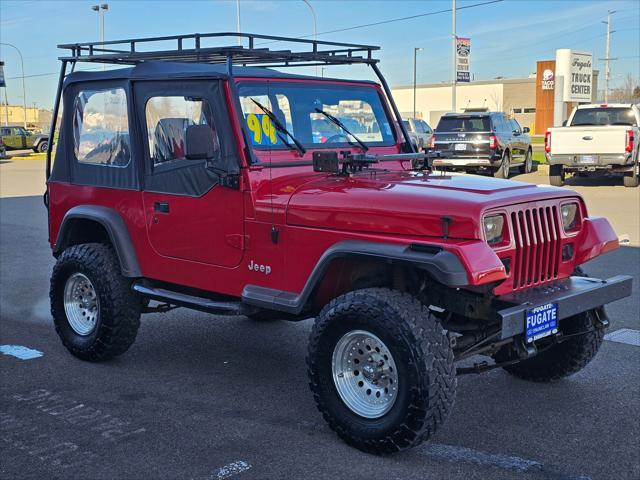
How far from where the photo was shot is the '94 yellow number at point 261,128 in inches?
192

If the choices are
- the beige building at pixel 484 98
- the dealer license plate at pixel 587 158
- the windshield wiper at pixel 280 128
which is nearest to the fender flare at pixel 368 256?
the windshield wiper at pixel 280 128

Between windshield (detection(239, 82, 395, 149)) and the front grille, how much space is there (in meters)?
1.60

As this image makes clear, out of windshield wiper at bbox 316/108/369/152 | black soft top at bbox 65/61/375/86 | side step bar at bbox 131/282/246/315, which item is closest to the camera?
side step bar at bbox 131/282/246/315

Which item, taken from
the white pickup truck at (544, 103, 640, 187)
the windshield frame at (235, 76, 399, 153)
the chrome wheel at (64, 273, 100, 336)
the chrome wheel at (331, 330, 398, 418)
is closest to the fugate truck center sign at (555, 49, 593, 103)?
the white pickup truck at (544, 103, 640, 187)

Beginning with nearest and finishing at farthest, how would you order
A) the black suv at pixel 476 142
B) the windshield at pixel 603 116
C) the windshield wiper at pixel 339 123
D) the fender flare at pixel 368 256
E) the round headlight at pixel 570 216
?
1. the fender flare at pixel 368 256
2. the round headlight at pixel 570 216
3. the windshield wiper at pixel 339 123
4. the windshield at pixel 603 116
5. the black suv at pixel 476 142

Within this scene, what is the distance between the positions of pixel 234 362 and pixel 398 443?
2.06 m

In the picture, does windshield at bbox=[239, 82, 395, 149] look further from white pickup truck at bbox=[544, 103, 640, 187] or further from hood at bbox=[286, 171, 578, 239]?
white pickup truck at bbox=[544, 103, 640, 187]

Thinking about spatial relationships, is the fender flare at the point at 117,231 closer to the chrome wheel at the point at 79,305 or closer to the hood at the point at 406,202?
the chrome wheel at the point at 79,305

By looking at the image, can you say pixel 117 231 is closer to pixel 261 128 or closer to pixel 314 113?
pixel 261 128

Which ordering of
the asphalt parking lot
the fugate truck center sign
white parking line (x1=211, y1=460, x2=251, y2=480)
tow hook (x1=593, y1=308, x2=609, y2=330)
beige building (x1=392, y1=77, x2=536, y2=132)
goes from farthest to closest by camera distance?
beige building (x1=392, y1=77, x2=536, y2=132)
the fugate truck center sign
tow hook (x1=593, y1=308, x2=609, y2=330)
the asphalt parking lot
white parking line (x1=211, y1=460, x2=251, y2=480)

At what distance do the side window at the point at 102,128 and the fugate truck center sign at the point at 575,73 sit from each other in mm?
29412

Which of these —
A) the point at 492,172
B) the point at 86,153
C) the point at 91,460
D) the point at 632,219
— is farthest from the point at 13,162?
the point at 91,460

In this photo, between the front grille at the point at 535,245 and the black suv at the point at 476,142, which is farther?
the black suv at the point at 476,142

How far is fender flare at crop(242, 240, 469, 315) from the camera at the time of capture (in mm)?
3688
